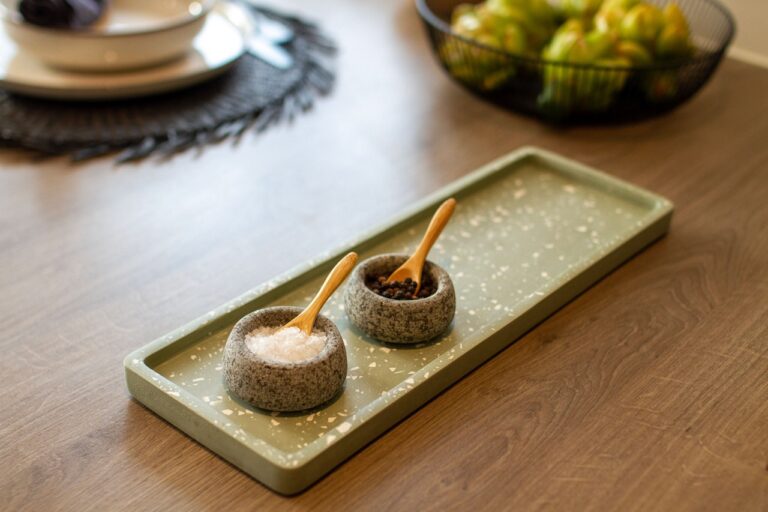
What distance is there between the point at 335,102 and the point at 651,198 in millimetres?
512

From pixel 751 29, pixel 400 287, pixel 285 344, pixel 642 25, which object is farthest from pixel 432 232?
pixel 751 29

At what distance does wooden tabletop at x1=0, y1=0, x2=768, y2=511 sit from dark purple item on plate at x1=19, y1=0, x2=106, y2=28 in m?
0.19

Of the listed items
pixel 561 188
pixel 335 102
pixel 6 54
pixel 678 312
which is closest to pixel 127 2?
pixel 6 54

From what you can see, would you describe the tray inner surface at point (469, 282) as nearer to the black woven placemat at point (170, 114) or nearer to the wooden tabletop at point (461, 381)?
the wooden tabletop at point (461, 381)

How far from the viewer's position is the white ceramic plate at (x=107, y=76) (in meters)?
1.31

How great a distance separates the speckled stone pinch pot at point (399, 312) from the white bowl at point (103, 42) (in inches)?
22.6

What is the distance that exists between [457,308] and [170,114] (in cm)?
58

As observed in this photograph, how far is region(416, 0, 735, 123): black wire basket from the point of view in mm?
1306

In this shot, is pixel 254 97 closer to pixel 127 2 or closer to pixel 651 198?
pixel 127 2

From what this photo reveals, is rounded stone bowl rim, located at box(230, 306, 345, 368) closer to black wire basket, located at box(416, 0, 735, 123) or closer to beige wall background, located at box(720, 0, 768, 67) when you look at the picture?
black wire basket, located at box(416, 0, 735, 123)

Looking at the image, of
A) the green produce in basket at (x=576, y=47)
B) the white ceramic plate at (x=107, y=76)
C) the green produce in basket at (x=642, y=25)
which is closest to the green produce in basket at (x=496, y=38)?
the green produce in basket at (x=576, y=47)

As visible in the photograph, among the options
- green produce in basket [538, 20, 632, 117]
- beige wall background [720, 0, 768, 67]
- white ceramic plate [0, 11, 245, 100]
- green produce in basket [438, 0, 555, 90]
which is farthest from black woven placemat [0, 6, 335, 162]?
beige wall background [720, 0, 768, 67]

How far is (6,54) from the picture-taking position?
1.36 m

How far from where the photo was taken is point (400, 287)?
0.90 m
